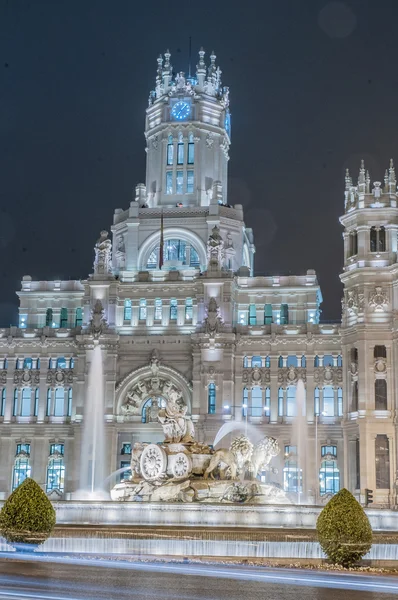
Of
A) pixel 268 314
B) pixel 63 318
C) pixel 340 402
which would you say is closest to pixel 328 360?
pixel 340 402

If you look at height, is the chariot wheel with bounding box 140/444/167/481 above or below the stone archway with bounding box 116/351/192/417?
below

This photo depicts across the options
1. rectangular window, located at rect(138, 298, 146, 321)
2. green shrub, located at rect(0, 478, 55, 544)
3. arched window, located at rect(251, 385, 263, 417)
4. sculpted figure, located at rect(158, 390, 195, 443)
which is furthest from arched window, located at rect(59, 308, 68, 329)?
green shrub, located at rect(0, 478, 55, 544)

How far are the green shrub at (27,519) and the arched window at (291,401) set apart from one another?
2422 inches

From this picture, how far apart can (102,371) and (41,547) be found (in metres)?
59.1

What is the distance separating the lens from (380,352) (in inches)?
3280

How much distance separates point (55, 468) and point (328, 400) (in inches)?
1091

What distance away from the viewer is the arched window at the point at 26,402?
314ft

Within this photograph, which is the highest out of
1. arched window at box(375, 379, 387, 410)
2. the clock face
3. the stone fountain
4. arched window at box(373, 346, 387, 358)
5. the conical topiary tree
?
the clock face

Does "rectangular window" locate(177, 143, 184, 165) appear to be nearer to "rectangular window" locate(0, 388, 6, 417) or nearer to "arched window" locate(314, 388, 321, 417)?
"arched window" locate(314, 388, 321, 417)

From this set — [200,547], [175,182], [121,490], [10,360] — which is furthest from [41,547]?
[175,182]

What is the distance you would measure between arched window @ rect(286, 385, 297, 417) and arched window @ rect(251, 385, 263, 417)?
8.59ft

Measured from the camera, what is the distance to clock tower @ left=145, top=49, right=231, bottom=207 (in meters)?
106

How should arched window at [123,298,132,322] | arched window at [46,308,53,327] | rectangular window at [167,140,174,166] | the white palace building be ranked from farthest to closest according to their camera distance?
1. rectangular window at [167,140,174,166]
2. arched window at [46,308,53,327]
3. arched window at [123,298,132,322]
4. the white palace building

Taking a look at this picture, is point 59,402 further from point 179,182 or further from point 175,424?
point 175,424
